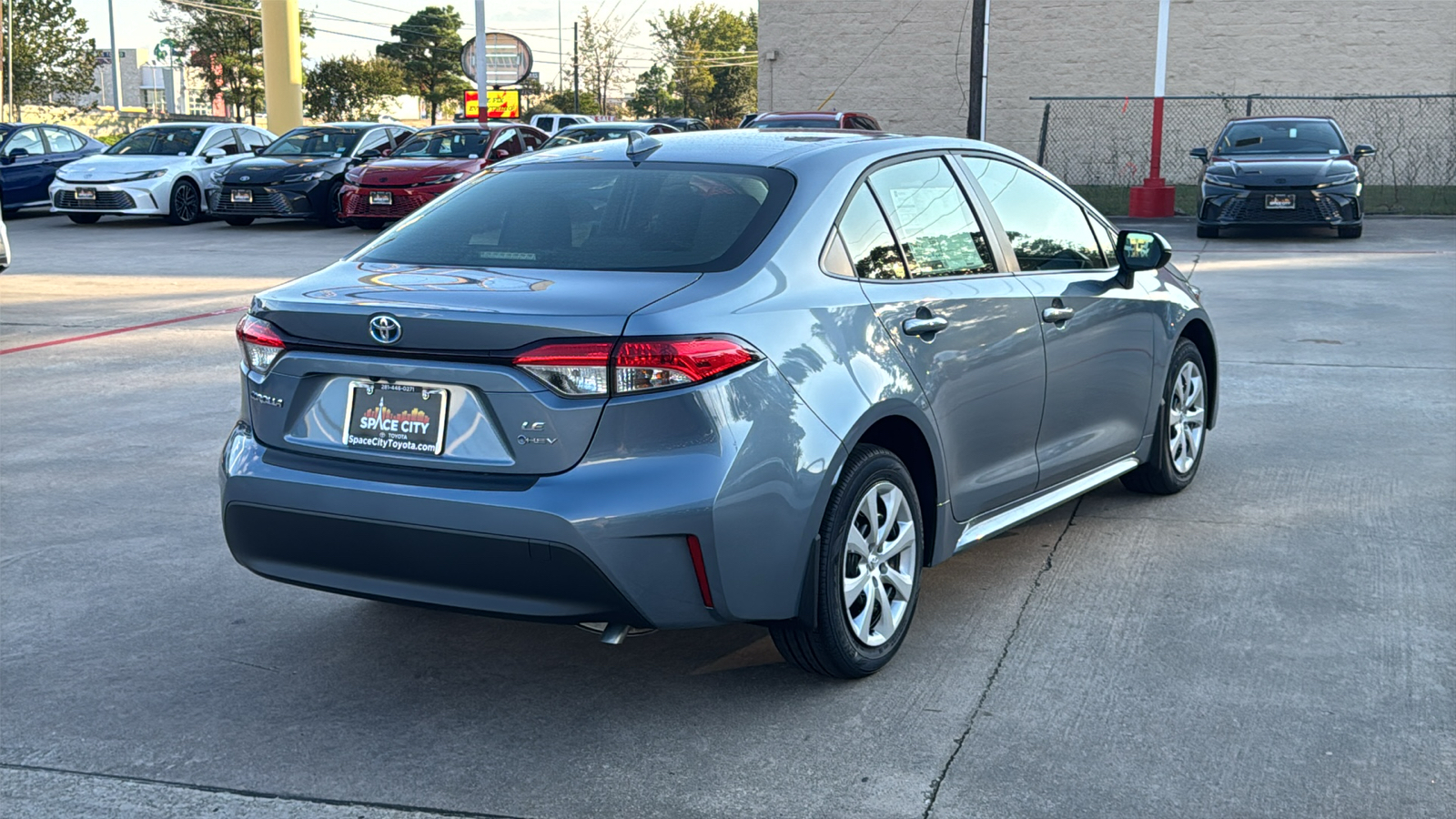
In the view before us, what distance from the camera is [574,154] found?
4797mm

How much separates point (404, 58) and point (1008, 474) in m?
102

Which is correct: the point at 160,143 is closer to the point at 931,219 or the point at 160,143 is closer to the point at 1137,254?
the point at 1137,254

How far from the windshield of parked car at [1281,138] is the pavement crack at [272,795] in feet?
60.9

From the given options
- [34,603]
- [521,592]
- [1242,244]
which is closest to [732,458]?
[521,592]

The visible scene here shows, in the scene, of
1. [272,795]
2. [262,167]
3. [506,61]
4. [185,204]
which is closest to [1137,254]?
[272,795]

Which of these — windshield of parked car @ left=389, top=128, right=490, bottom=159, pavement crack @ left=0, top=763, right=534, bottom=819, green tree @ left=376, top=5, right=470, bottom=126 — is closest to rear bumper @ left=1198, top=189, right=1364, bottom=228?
windshield of parked car @ left=389, top=128, right=490, bottom=159

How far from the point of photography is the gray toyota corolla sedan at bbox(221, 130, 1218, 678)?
3.63 m

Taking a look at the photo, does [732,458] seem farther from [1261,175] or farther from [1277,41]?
[1277,41]

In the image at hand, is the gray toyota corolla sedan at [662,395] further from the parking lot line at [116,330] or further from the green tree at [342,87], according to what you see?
the green tree at [342,87]

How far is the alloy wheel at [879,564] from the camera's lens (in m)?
4.21

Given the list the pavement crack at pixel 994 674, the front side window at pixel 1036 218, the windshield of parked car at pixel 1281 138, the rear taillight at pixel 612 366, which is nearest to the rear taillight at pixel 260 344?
the rear taillight at pixel 612 366

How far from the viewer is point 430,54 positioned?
99.9 metres

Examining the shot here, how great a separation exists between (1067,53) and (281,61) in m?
18.4

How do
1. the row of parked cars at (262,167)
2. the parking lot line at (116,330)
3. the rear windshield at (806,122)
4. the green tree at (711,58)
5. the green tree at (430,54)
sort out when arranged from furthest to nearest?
the green tree at (430,54)
the green tree at (711,58)
the row of parked cars at (262,167)
the rear windshield at (806,122)
the parking lot line at (116,330)
